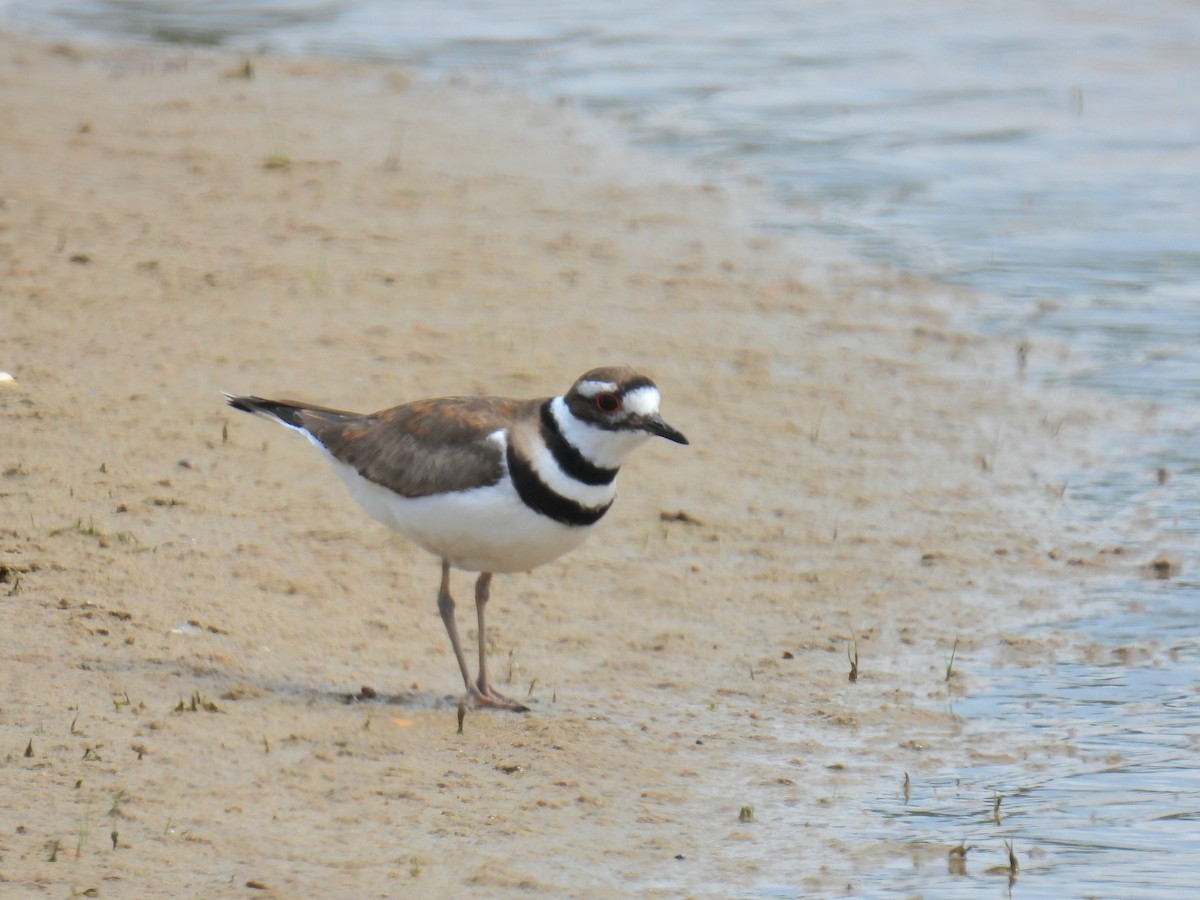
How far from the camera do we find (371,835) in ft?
14.9

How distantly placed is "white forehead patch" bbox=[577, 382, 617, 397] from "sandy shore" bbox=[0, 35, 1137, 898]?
0.96m

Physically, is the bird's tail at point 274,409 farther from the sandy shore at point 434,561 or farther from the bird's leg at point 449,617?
the bird's leg at point 449,617

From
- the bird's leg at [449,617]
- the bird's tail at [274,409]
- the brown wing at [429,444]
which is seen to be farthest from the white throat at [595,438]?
the bird's tail at [274,409]

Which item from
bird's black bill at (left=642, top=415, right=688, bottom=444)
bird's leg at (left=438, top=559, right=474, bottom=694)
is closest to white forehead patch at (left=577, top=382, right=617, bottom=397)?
bird's black bill at (left=642, top=415, right=688, bottom=444)

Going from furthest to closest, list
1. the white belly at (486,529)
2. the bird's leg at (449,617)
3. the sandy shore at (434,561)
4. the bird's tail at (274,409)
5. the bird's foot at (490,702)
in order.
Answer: the bird's tail at (274,409) → the bird's leg at (449,617) → the bird's foot at (490,702) → the white belly at (486,529) → the sandy shore at (434,561)

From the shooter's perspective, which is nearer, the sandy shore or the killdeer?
the sandy shore

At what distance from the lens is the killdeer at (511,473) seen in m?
5.24

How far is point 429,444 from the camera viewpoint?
5465 mm

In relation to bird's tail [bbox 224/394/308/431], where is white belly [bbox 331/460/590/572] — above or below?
below

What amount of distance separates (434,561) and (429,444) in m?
1.06

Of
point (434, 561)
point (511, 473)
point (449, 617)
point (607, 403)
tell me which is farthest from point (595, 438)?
point (434, 561)

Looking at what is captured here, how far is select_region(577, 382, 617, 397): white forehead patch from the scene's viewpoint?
206 inches

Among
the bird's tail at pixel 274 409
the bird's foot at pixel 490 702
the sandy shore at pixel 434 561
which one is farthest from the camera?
the bird's tail at pixel 274 409

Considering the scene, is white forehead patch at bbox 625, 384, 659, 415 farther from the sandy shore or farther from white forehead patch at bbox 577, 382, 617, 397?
the sandy shore
